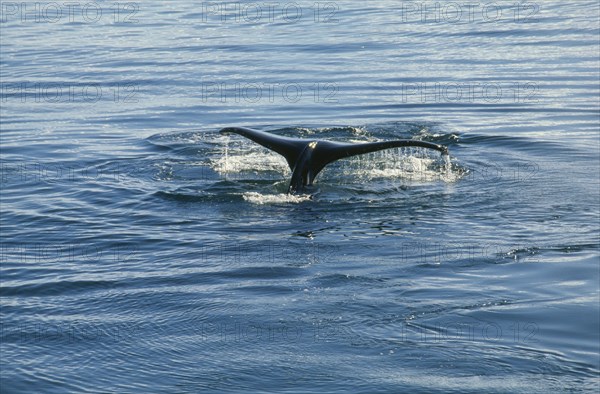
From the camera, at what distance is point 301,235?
13516 millimetres

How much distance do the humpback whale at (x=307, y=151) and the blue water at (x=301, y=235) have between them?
35cm

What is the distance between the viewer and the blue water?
9.98m

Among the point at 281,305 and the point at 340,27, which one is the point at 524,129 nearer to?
the point at 281,305

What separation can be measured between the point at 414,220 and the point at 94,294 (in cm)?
385

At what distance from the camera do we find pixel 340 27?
35188 millimetres

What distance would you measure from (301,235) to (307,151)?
191 cm

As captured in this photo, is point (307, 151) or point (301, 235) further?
point (307, 151)

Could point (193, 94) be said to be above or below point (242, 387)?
above

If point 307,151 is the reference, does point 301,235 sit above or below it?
below

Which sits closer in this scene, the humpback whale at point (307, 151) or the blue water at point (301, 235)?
the blue water at point (301, 235)

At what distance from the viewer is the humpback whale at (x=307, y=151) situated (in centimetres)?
1490

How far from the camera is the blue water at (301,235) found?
9.98 m

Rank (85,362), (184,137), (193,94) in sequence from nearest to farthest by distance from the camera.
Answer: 1. (85,362)
2. (184,137)
3. (193,94)

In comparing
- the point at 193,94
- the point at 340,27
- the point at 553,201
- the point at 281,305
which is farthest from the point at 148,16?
the point at 281,305
